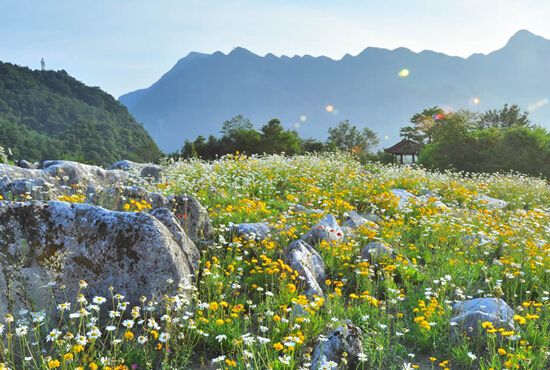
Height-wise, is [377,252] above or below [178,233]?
below

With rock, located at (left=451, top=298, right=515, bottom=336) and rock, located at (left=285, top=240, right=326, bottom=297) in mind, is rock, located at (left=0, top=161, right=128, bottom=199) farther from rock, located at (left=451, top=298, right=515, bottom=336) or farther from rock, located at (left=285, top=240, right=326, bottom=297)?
rock, located at (left=451, top=298, right=515, bottom=336)

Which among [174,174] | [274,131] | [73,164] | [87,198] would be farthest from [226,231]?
[274,131]

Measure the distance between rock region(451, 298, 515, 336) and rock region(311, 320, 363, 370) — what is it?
1.30m

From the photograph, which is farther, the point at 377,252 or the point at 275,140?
the point at 275,140

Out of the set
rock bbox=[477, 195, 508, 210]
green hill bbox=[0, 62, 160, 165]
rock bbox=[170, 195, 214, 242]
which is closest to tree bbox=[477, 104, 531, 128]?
green hill bbox=[0, 62, 160, 165]

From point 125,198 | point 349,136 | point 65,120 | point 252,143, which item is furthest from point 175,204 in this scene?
point 349,136

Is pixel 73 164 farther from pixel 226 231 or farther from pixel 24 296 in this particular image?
pixel 24 296

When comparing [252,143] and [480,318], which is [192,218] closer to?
[480,318]

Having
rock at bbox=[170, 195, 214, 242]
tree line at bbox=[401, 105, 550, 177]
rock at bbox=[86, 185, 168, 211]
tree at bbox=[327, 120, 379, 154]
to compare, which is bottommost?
tree at bbox=[327, 120, 379, 154]

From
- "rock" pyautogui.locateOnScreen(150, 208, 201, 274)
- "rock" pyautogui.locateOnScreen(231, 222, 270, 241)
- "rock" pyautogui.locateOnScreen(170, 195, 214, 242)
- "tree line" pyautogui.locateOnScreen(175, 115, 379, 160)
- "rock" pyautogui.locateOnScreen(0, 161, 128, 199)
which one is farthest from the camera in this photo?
"tree line" pyautogui.locateOnScreen(175, 115, 379, 160)

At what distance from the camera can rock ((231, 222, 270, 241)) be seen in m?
6.96

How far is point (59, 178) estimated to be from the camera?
8.42 metres

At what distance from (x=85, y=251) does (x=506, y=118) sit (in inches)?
2947

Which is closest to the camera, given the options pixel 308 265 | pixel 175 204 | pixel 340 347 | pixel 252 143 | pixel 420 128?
pixel 340 347
